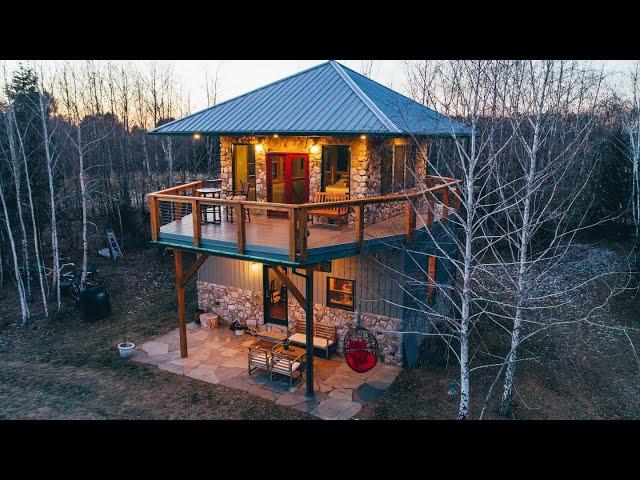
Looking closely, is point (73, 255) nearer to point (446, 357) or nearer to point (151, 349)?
point (151, 349)

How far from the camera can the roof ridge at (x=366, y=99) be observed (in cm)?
1016

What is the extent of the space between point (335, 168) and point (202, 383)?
254 inches

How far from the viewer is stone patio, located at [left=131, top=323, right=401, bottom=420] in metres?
9.55

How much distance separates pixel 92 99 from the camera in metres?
21.6

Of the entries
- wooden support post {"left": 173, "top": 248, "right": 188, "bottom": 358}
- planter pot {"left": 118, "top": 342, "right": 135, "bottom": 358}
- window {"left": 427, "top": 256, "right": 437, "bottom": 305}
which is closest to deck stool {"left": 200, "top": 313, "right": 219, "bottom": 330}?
wooden support post {"left": 173, "top": 248, "right": 188, "bottom": 358}

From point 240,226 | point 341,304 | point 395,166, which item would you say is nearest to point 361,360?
point 341,304

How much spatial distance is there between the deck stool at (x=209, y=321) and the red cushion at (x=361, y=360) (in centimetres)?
495

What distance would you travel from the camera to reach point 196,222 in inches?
400

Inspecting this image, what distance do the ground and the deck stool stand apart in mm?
1002

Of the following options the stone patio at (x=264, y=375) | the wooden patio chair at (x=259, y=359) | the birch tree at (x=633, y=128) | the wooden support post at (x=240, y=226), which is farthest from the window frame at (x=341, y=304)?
the birch tree at (x=633, y=128)

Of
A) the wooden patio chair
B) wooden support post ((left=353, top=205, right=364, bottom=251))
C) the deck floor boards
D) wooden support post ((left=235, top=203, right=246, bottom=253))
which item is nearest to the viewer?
wooden support post ((left=235, top=203, right=246, bottom=253))

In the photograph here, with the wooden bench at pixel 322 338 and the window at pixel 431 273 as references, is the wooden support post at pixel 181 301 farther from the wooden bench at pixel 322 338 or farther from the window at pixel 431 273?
the window at pixel 431 273

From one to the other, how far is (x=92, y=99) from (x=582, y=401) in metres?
23.2

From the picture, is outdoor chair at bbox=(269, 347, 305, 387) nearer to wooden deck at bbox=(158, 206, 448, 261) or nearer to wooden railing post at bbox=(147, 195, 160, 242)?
wooden deck at bbox=(158, 206, 448, 261)
